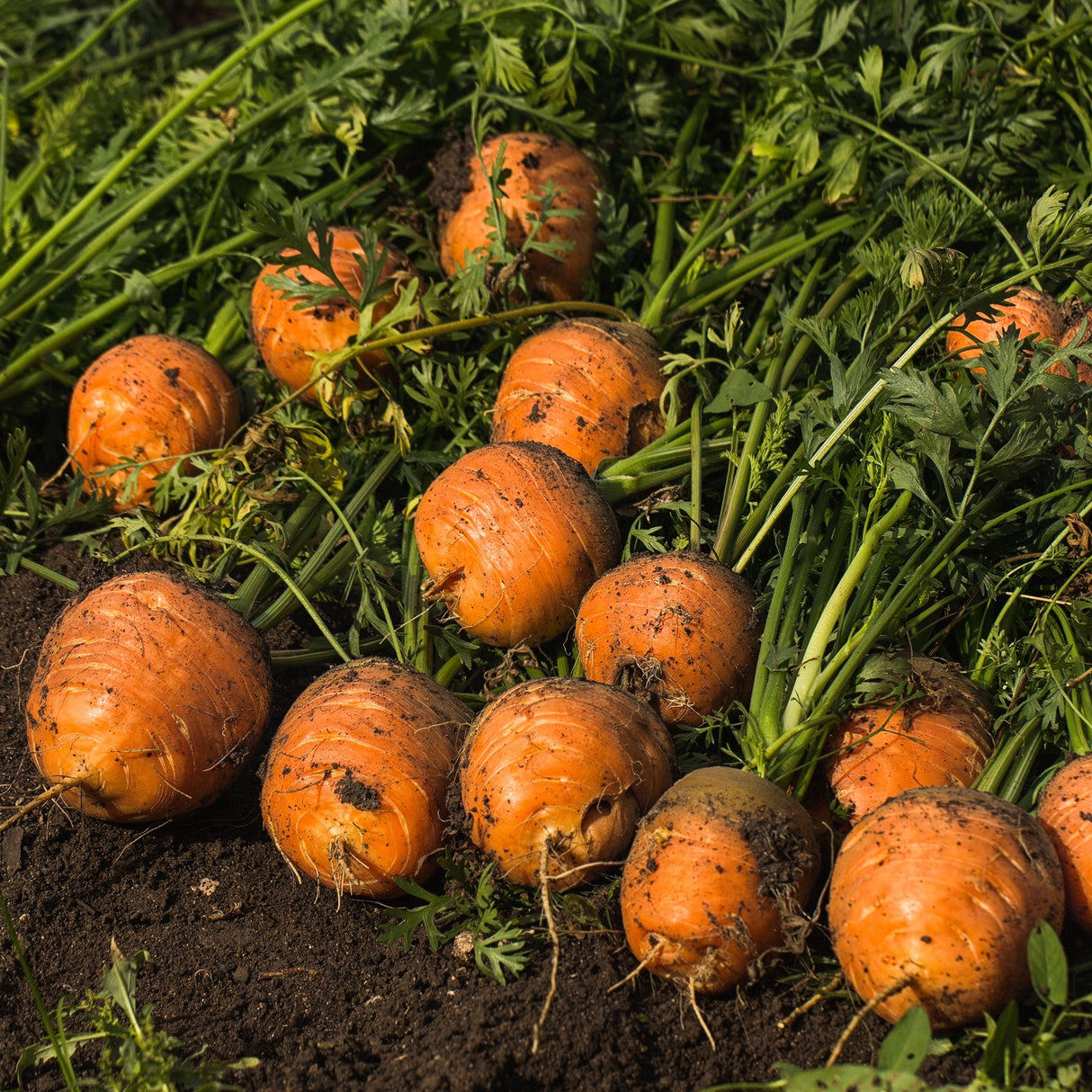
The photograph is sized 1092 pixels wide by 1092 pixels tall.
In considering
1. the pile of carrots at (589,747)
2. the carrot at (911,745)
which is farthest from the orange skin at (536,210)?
the carrot at (911,745)

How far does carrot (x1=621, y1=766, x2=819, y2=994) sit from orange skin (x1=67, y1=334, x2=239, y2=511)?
7.09ft

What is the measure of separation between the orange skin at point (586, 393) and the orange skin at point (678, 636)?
628mm

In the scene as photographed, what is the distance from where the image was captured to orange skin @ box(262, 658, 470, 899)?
250cm

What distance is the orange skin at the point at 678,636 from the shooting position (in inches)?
106

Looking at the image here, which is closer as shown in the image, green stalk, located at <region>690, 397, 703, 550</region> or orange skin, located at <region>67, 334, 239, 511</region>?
green stalk, located at <region>690, 397, 703, 550</region>

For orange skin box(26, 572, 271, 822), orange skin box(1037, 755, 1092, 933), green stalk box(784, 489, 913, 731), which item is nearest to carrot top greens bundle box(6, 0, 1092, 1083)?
green stalk box(784, 489, 913, 731)

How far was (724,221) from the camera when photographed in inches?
147

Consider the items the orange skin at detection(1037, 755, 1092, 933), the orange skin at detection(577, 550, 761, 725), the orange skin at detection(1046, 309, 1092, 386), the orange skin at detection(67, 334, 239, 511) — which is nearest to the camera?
the orange skin at detection(1037, 755, 1092, 933)

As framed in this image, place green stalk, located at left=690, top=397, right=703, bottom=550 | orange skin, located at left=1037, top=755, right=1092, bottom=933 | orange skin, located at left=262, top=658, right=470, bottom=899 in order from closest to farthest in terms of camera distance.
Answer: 1. orange skin, located at left=1037, top=755, right=1092, bottom=933
2. orange skin, located at left=262, top=658, right=470, bottom=899
3. green stalk, located at left=690, top=397, right=703, bottom=550

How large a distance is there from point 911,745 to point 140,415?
103 inches

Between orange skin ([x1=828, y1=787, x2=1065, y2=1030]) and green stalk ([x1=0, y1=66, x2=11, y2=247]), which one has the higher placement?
green stalk ([x1=0, y1=66, x2=11, y2=247])

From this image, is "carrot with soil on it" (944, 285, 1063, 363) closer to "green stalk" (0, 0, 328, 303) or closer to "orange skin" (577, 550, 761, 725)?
"orange skin" (577, 550, 761, 725)

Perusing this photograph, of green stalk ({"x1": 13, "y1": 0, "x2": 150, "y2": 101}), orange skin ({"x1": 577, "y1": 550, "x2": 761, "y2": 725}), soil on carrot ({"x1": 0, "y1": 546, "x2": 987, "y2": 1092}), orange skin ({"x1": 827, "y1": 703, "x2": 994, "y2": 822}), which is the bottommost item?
soil on carrot ({"x1": 0, "y1": 546, "x2": 987, "y2": 1092})

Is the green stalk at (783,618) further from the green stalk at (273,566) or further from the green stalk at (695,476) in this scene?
the green stalk at (273,566)
